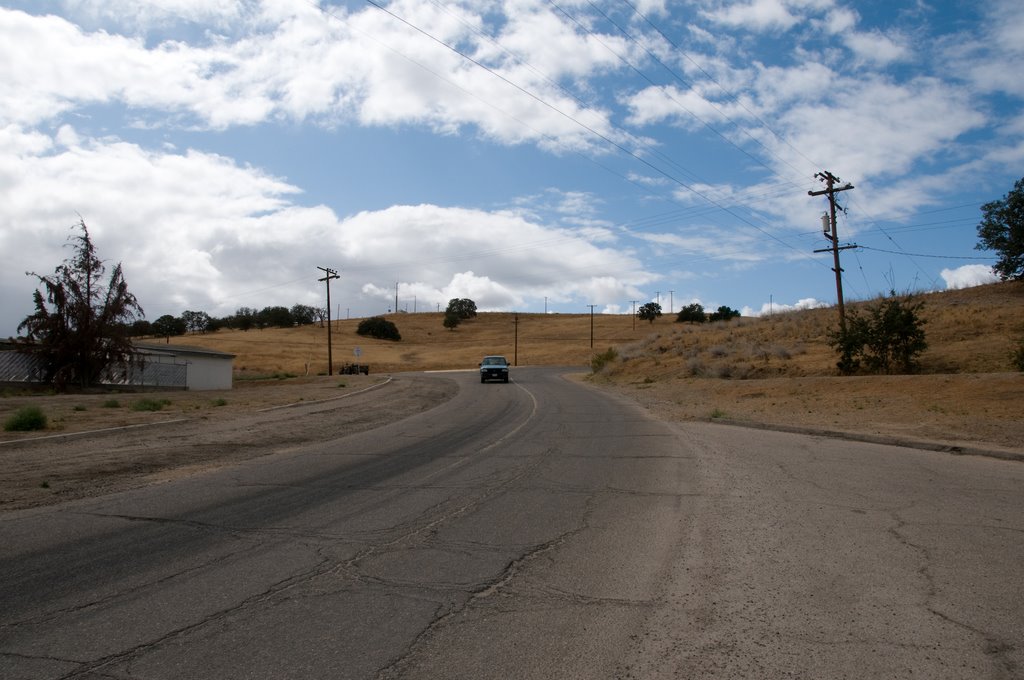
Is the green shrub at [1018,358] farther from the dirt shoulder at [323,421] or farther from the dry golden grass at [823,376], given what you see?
the dirt shoulder at [323,421]

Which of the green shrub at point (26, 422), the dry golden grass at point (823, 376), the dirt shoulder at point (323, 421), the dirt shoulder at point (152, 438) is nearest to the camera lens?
the dirt shoulder at point (152, 438)

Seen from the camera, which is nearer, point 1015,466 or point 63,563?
point 63,563

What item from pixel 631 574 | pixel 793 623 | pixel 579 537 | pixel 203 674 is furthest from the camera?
pixel 579 537

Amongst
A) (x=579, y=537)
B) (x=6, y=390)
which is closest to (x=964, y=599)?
(x=579, y=537)

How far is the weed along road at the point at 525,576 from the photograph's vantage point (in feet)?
14.8

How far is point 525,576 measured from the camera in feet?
20.0

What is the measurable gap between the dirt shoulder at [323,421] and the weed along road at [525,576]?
1703 mm

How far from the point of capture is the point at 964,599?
5.49 metres

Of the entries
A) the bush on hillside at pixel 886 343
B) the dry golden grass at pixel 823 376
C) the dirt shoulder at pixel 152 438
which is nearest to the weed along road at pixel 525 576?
the dirt shoulder at pixel 152 438

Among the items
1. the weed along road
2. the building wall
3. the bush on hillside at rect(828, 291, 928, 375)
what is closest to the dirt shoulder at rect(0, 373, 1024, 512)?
the weed along road

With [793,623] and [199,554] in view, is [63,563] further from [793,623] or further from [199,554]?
[793,623]

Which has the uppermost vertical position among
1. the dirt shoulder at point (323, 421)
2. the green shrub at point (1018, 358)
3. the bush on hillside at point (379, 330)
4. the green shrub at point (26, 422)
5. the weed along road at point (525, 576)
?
the bush on hillside at point (379, 330)

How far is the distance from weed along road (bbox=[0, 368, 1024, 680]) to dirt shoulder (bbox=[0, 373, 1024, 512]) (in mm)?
1703

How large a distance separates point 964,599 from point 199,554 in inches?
252
